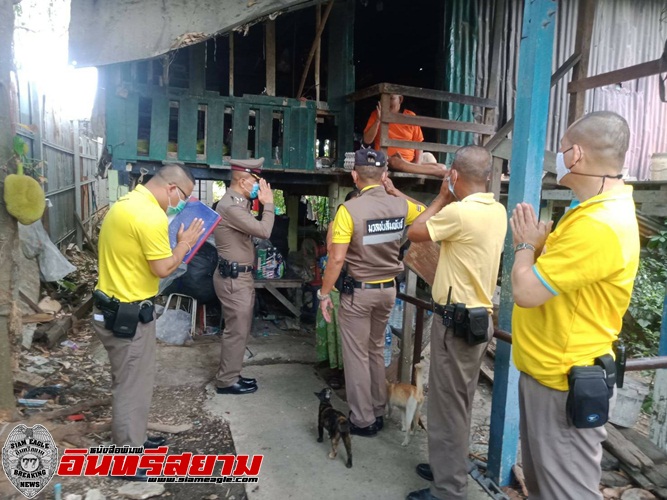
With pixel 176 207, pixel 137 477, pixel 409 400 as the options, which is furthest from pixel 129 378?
pixel 409 400

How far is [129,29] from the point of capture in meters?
3.73

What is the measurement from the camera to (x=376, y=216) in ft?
11.8

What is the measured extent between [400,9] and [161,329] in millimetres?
6463

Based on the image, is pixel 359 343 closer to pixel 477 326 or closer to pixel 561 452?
pixel 477 326

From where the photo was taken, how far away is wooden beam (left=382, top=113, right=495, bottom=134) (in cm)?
518

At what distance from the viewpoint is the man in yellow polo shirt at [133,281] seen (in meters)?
2.99

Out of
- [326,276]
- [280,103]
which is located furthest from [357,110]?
[326,276]

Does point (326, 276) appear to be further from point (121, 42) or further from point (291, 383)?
point (121, 42)

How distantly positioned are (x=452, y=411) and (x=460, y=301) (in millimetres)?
652

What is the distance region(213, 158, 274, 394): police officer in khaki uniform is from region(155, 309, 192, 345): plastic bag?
1.65 metres

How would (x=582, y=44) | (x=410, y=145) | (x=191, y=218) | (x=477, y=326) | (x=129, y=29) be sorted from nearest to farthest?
(x=477, y=326) < (x=129, y=29) < (x=191, y=218) < (x=582, y=44) < (x=410, y=145)

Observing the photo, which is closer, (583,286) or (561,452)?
(583,286)

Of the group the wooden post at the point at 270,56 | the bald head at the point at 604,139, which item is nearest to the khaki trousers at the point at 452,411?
the bald head at the point at 604,139

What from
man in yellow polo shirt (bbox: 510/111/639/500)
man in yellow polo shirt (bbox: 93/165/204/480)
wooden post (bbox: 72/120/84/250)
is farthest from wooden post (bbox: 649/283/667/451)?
wooden post (bbox: 72/120/84/250)
